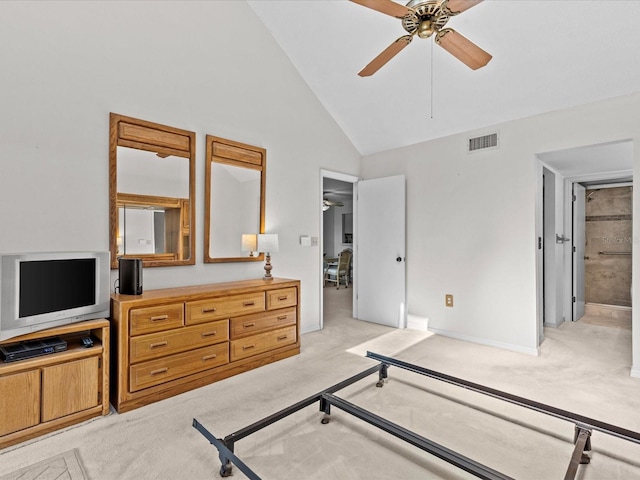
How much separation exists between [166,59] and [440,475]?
3.71 meters

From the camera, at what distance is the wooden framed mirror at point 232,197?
339cm

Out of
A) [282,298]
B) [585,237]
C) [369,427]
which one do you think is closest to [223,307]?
[282,298]

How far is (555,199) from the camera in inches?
180

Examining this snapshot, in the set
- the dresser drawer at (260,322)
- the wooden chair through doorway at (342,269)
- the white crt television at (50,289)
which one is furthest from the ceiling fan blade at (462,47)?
the wooden chair through doorway at (342,269)

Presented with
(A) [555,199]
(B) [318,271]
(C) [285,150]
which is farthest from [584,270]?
(C) [285,150]

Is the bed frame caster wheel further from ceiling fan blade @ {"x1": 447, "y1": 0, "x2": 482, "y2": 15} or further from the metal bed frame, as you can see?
ceiling fan blade @ {"x1": 447, "y1": 0, "x2": 482, "y2": 15}

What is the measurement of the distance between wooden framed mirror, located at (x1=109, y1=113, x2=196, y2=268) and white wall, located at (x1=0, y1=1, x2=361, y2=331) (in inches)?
3.0

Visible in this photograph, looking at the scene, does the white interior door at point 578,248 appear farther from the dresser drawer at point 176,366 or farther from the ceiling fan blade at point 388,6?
the dresser drawer at point 176,366

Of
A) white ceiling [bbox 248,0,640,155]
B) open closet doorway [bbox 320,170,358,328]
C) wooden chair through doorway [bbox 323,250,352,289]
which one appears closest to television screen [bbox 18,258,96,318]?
open closet doorway [bbox 320,170,358,328]

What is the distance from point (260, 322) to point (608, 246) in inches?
221

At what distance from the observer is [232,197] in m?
3.58

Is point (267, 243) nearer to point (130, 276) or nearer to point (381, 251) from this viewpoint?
point (130, 276)

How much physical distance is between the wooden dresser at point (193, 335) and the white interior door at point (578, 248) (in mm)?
4346

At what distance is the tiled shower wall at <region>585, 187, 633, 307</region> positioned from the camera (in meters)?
5.20
